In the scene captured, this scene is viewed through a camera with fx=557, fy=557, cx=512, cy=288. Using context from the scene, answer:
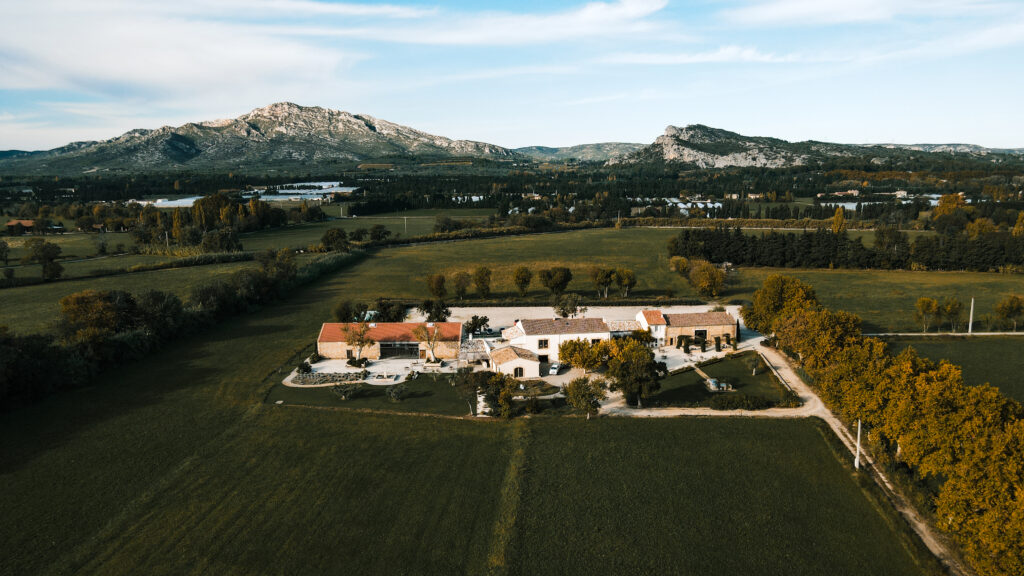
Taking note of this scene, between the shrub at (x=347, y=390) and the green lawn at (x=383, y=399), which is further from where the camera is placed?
the shrub at (x=347, y=390)

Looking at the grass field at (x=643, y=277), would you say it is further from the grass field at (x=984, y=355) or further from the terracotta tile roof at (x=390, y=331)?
the terracotta tile roof at (x=390, y=331)

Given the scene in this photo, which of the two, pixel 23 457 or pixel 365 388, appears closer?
pixel 23 457

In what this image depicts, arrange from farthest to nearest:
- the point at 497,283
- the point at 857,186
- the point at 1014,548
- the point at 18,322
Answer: the point at 857,186
the point at 497,283
the point at 18,322
the point at 1014,548

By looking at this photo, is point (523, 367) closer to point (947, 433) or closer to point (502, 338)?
point (502, 338)

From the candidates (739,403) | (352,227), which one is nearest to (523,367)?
(739,403)

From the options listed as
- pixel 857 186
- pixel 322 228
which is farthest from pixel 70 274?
pixel 857 186

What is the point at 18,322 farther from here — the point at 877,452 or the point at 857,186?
the point at 857,186

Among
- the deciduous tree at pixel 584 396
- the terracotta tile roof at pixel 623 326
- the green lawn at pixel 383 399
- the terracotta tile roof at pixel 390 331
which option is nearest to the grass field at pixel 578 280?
the terracotta tile roof at pixel 623 326
